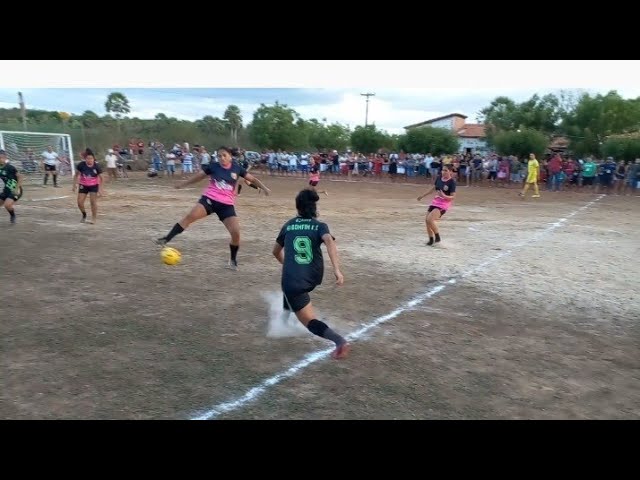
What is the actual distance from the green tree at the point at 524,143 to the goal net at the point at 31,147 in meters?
27.8

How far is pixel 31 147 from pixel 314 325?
23858 millimetres

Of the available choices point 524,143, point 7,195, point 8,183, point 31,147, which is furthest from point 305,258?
point 524,143

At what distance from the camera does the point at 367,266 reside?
895cm

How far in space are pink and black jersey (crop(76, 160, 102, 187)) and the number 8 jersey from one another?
8939 mm

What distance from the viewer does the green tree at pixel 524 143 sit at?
Result: 34.2 metres

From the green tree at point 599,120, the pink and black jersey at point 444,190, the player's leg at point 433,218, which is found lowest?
the player's leg at point 433,218

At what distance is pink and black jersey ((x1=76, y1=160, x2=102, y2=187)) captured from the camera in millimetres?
12180

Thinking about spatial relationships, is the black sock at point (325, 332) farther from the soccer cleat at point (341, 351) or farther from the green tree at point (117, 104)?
the green tree at point (117, 104)

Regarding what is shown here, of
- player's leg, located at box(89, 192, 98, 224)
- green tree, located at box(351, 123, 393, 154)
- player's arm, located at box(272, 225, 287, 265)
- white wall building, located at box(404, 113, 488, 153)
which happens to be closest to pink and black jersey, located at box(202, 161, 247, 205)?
player's arm, located at box(272, 225, 287, 265)

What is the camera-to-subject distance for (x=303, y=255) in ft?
16.5

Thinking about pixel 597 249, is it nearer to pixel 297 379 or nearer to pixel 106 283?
pixel 297 379

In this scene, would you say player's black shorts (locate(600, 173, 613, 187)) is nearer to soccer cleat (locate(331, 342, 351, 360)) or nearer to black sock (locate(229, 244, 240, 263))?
black sock (locate(229, 244, 240, 263))

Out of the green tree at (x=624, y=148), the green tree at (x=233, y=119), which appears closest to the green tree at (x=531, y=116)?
the green tree at (x=624, y=148)

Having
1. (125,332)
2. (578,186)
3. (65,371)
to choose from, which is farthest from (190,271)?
(578,186)
